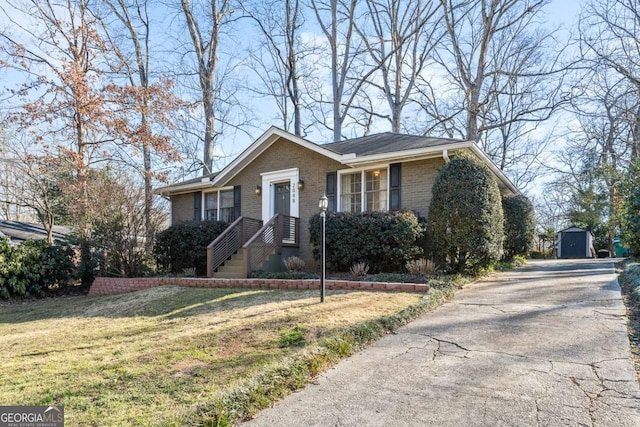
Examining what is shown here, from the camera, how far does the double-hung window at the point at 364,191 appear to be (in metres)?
11.2

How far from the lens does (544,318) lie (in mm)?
5078

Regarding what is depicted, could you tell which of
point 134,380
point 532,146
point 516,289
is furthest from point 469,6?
point 134,380

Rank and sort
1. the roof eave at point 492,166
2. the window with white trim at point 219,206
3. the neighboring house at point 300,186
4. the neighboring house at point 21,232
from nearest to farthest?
1. the roof eave at point 492,166
2. the neighboring house at point 300,186
3. the window with white trim at point 219,206
4. the neighboring house at point 21,232

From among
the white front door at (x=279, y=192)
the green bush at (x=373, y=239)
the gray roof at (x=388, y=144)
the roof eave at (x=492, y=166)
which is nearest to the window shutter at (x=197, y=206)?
the white front door at (x=279, y=192)

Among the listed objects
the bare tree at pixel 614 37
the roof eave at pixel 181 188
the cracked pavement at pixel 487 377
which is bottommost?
the cracked pavement at pixel 487 377

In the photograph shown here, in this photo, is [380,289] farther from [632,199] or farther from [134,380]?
[632,199]

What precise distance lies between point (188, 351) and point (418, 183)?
7.91 metres

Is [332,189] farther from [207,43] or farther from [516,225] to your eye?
[207,43]

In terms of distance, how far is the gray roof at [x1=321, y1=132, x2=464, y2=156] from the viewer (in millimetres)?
10613

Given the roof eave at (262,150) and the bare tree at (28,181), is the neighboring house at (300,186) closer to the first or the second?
the roof eave at (262,150)

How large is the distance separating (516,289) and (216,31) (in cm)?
1871

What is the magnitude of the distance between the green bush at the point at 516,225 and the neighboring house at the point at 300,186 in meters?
0.73

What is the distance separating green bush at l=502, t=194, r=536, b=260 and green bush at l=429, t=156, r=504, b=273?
4.63 meters

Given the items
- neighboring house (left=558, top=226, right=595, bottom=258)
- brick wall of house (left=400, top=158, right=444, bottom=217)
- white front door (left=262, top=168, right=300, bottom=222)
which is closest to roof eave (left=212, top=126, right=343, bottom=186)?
white front door (left=262, top=168, right=300, bottom=222)
